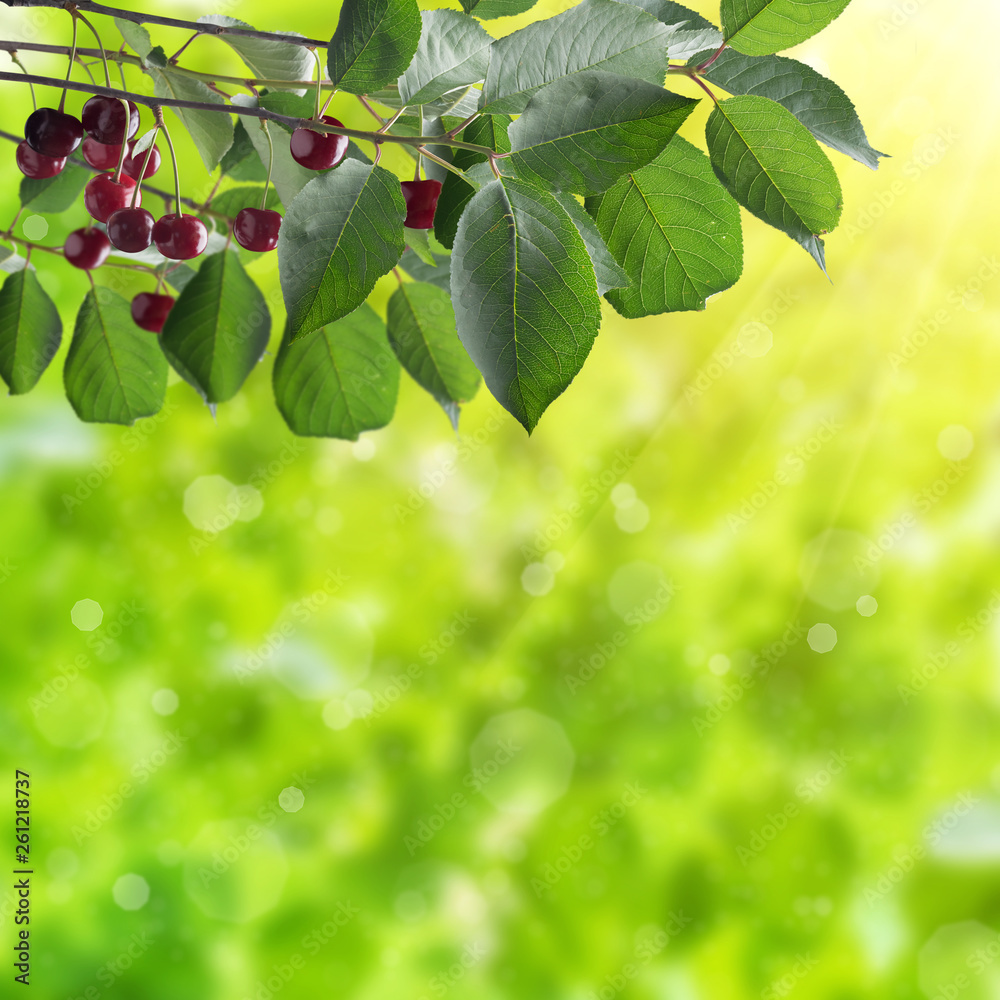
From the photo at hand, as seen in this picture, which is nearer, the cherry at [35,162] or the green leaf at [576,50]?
the green leaf at [576,50]

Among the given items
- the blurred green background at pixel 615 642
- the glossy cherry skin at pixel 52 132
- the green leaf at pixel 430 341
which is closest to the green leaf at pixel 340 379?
the green leaf at pixel 430 341

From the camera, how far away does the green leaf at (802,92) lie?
292mm

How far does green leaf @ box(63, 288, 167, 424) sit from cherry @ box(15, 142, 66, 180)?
→ 59 millimetres

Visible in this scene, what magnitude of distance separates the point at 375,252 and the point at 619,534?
1358 mm

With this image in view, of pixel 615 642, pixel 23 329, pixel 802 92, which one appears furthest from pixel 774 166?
pixel 615 642

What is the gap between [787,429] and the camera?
5.19 feet

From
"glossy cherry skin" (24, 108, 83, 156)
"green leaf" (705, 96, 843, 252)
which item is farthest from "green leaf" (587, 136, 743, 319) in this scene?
"glossy cherry skin" (24, 108, 83, 156)

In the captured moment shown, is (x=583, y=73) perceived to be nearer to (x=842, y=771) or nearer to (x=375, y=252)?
(x=375, y=252)

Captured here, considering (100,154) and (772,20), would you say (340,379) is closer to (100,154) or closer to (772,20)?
(100,154)

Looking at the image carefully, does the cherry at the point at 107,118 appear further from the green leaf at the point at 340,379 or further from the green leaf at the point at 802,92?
the green leaf at the point at 802,92

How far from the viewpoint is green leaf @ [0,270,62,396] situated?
41 cm

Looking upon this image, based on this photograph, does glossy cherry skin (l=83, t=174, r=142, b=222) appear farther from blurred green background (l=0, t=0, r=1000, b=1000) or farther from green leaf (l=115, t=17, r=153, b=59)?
blurred green background (l=0, t=0, r=1000, b=1000)

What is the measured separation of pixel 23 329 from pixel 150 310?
0.06 m

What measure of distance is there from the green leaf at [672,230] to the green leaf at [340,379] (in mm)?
147
